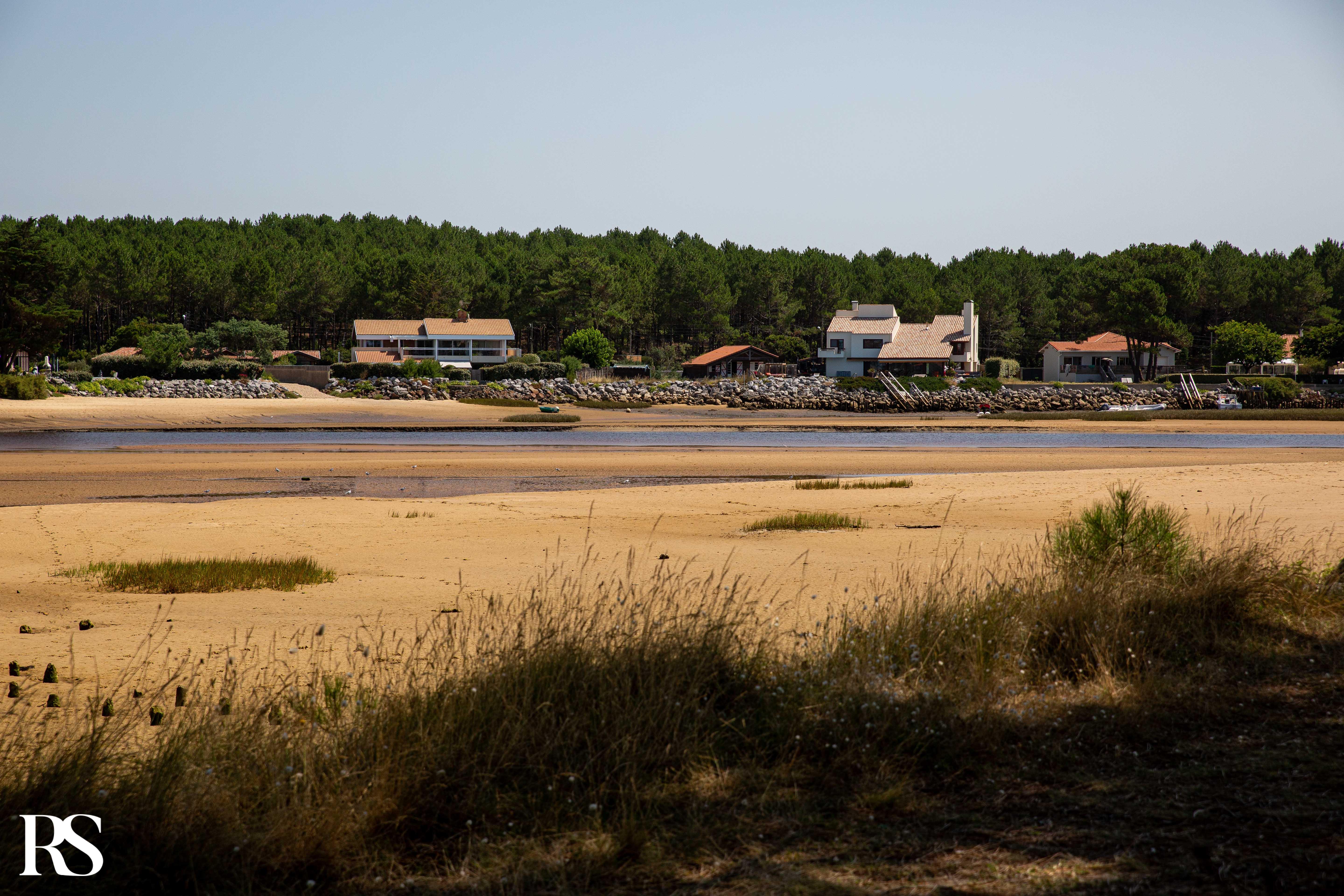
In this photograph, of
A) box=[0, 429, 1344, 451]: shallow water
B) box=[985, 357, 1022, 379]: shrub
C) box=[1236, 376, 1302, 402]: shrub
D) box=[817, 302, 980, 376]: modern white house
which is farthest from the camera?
box=[985, 357, 1022, 379]: shrub

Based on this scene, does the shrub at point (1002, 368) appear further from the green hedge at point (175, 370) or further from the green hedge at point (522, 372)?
the green hedge at point (175, 370)

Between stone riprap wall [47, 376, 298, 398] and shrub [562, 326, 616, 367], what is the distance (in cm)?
3168

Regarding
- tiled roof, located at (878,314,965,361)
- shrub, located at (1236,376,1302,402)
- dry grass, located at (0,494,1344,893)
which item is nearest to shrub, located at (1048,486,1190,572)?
dry grass, located at (0,494,1344,893)

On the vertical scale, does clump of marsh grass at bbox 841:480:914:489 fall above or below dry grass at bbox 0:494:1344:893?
below

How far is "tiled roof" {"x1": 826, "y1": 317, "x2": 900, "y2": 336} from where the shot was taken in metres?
90.8

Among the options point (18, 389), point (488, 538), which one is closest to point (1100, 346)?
point (18, 389)

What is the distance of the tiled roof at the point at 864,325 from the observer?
90750mm

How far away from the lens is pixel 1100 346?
91.1 m

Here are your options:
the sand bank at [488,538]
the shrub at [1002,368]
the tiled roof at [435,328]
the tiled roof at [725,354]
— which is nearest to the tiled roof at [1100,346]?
the shrub at [1002,368]

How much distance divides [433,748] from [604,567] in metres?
6.06

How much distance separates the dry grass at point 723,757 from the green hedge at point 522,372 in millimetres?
75771

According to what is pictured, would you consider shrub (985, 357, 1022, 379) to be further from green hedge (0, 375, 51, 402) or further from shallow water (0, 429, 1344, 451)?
green hedge (0, 375, 51, 402)

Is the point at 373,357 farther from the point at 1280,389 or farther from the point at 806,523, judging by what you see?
the point at 806,523

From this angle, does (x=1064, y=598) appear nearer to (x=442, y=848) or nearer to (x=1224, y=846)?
(x=1224, y=846)
